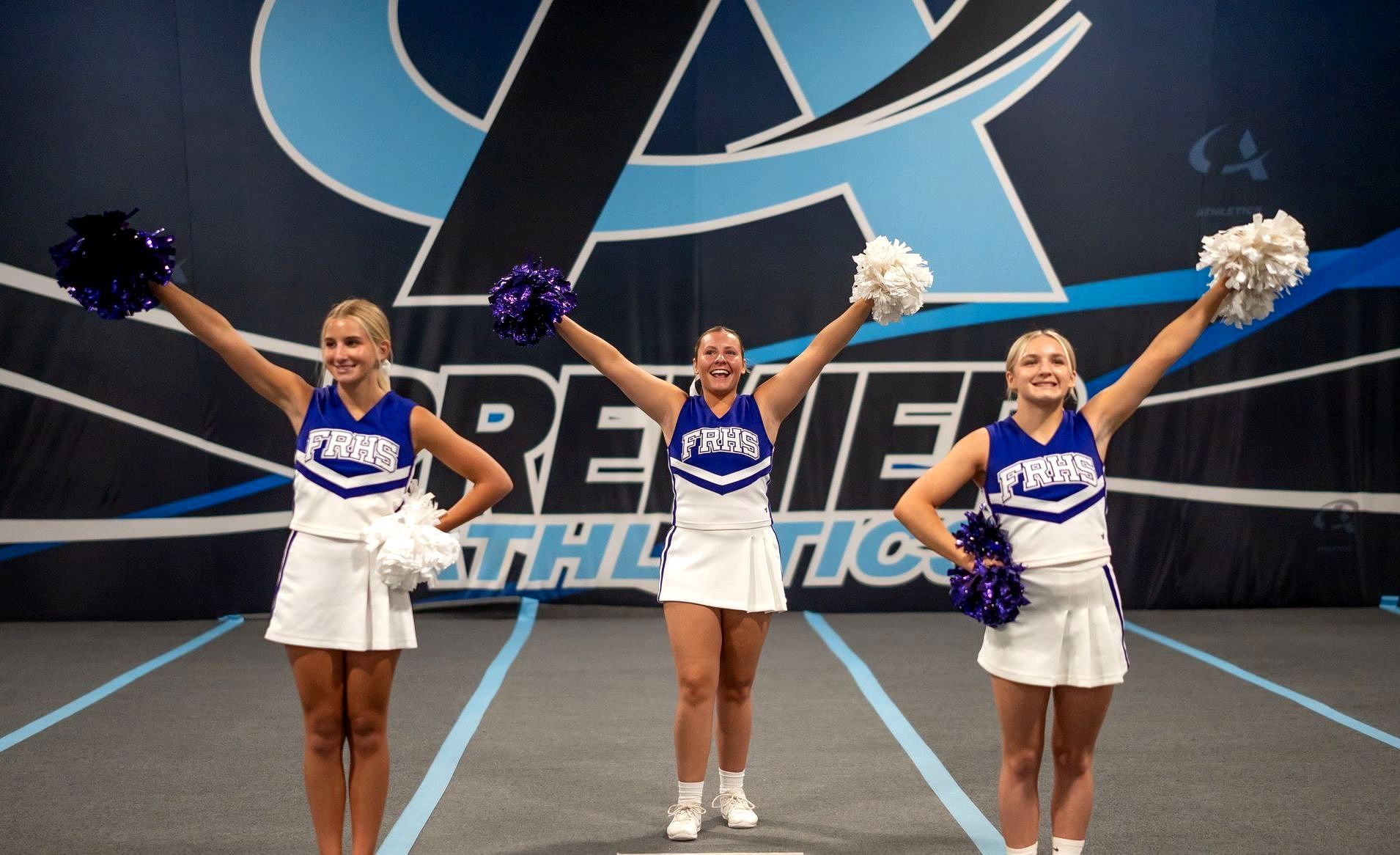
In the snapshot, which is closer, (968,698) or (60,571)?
(968,698)

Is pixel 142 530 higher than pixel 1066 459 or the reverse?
the reverse

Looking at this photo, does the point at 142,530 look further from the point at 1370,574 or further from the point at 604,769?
the point at 1370,574

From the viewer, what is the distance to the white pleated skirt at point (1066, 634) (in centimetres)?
291

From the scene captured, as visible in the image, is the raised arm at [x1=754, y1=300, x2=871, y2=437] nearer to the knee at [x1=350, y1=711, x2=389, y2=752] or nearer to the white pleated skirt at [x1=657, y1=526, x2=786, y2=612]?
the white pleated skirt at [x1=657, y1=526, x2=786, y2=612]

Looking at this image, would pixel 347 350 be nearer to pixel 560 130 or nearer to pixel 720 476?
pixel 720 476

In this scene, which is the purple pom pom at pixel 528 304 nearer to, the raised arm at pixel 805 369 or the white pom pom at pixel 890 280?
the raised arm at pixel 805 369

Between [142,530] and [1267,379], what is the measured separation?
7274 millimetres

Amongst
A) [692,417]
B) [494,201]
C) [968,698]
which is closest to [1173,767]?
[968,698]

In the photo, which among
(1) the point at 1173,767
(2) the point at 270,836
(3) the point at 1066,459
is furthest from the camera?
(1) the point at 1173,767

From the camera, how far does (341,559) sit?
119 inches

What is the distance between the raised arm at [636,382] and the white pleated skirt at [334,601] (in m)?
1.07

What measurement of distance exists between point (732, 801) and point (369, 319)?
6.38ft

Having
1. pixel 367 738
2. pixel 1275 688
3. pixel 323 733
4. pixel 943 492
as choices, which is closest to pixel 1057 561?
pixel 943 492

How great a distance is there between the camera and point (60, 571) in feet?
24.0
